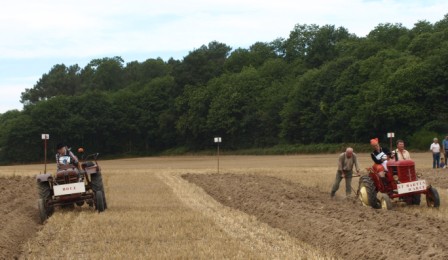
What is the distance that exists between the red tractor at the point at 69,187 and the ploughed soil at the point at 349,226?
355cm

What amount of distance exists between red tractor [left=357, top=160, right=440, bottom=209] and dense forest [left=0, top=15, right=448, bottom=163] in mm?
42722

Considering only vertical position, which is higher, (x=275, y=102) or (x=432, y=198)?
(x=275, y=102)

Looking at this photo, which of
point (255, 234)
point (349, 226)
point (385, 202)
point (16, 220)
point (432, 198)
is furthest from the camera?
point (432, 198)

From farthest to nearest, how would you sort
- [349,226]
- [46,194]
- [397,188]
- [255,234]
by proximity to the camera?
[46,194], [397,188], [255,234], [349,226]

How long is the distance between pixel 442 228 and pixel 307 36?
87836 millimetres

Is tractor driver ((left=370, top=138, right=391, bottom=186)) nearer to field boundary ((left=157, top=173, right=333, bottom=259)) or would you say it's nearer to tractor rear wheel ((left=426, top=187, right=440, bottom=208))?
tractor rear wheel ((left=426, top=187, right=440, bottom=208))

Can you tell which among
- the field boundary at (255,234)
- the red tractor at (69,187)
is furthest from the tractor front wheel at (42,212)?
the field boundary at (255,234)

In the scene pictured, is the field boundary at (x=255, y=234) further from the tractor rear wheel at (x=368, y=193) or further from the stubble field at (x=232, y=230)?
the tractor rear wheel at (x=368, y=193)

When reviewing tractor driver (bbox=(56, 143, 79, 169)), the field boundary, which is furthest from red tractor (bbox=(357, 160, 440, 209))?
tractor driver (bbox=(56, 143, 79, 169))

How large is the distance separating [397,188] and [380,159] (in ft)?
3.95

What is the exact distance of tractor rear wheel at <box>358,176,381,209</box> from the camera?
46.2 ft

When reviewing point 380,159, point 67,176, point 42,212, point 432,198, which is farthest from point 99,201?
point 432,198

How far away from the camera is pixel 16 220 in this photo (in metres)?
12.6

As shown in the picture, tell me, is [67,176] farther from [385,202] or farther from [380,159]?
[380,159]
